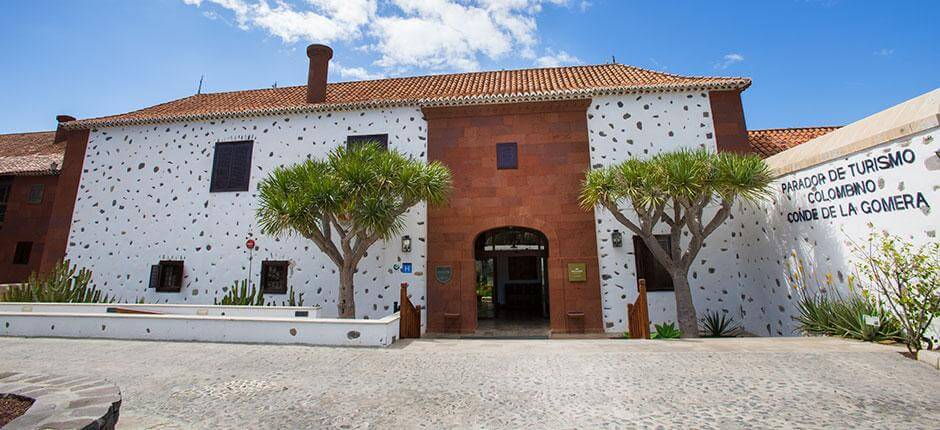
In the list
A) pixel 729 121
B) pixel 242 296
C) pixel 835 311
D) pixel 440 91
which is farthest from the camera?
pixel 440 91

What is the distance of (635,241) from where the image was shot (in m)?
9.95

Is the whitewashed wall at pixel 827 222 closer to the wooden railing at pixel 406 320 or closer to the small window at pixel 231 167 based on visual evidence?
the wooden railing at pixel 406 320

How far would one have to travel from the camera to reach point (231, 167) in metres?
11.9

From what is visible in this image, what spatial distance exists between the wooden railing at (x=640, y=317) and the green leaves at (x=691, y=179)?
1.79 metres

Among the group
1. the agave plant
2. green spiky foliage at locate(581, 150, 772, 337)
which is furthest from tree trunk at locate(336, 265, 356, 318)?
the agave plant

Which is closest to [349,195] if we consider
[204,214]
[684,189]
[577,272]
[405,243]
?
[405,243]

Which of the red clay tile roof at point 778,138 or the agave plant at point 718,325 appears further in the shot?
the red clay tile roof at point 778,138

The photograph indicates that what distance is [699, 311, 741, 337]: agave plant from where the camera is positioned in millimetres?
8977

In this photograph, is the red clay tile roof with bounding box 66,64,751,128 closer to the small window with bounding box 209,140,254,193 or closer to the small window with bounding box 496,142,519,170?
the small window with bounding box 209,140,254,193

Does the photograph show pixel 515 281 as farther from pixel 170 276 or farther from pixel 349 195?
pixel 170 276

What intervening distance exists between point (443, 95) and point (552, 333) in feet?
25.1

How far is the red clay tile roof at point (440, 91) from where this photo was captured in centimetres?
1066

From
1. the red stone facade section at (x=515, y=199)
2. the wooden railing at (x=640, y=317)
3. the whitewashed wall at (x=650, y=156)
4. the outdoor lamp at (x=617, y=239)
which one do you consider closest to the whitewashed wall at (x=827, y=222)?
the whitewashed wall at (x=650, y=156)

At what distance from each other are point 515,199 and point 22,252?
19.2m
